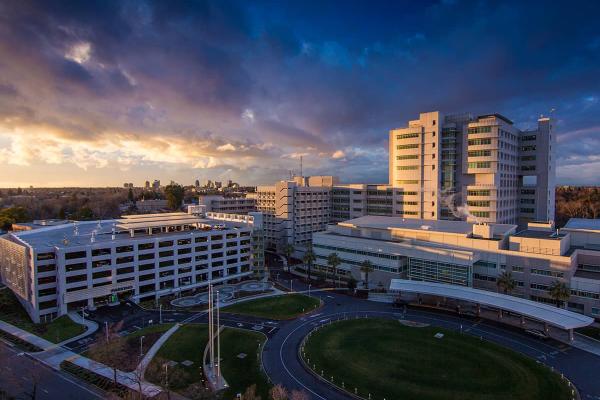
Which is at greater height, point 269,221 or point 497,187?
point 497,187

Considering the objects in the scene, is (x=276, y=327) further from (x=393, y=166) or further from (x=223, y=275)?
(x=393, y=166)

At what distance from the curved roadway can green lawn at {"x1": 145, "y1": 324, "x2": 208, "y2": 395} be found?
1074 centimetres

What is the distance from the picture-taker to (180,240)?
314 feet

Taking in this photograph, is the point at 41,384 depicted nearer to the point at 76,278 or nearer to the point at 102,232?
the point at 76,278

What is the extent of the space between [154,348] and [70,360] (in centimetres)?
1240

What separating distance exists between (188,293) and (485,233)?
78435 mm

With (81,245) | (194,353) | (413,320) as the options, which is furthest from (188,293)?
(413,320)

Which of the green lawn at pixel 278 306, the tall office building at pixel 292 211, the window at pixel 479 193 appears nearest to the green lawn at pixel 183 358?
the green lawn at pixel 278 306

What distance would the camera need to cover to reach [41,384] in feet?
165

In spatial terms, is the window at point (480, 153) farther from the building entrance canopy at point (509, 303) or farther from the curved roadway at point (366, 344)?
the curved roadway at point (366, 344)

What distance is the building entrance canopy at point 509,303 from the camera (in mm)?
60469

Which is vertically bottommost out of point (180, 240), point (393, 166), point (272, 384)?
point (272, 384)

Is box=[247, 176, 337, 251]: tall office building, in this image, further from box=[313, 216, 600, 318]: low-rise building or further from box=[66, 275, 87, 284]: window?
box=[66, 275, 87, 284]: window

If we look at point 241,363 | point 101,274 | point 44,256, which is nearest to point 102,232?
point 101,274
